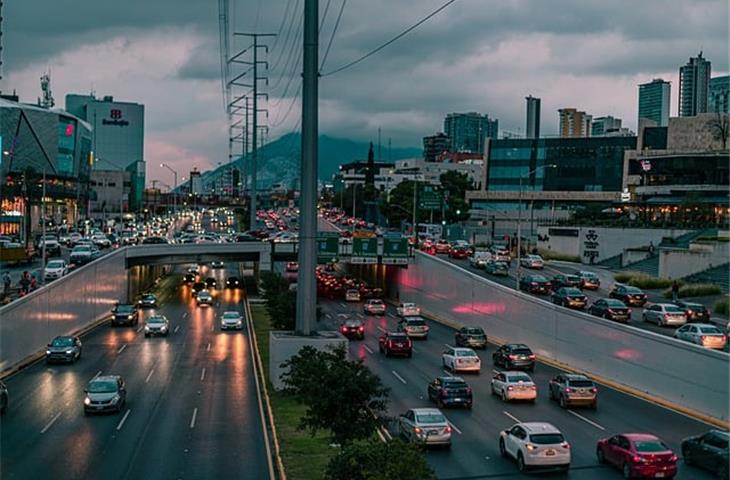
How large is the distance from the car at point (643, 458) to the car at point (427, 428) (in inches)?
202

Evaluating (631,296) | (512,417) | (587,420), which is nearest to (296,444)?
(512,417)

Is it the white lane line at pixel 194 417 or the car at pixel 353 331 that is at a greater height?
the white lane line at pixel 194 417

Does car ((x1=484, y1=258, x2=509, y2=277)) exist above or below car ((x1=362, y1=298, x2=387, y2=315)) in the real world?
above

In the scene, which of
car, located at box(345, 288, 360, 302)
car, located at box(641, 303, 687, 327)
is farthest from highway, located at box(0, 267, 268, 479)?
car, located at box(345, 288, 360, 302)

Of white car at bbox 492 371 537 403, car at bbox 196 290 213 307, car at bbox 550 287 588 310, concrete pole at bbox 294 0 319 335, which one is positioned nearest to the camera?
concrete pole at bbox 294 0 319 335

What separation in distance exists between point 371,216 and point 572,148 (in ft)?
184

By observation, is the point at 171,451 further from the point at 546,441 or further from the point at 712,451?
the point at 712,451

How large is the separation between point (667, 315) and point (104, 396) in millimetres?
31999

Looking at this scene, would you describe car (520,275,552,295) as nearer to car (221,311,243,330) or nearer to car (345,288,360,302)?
car (221,311,243,330)

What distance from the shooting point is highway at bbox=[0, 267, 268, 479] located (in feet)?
77.9

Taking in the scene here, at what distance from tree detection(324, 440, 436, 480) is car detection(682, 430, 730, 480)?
37.9 feet

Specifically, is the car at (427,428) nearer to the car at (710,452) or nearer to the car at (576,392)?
the car at (710,452)

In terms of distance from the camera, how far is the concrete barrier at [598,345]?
31.5 metres

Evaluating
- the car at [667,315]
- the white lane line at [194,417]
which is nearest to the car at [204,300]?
the car at [667,315]
